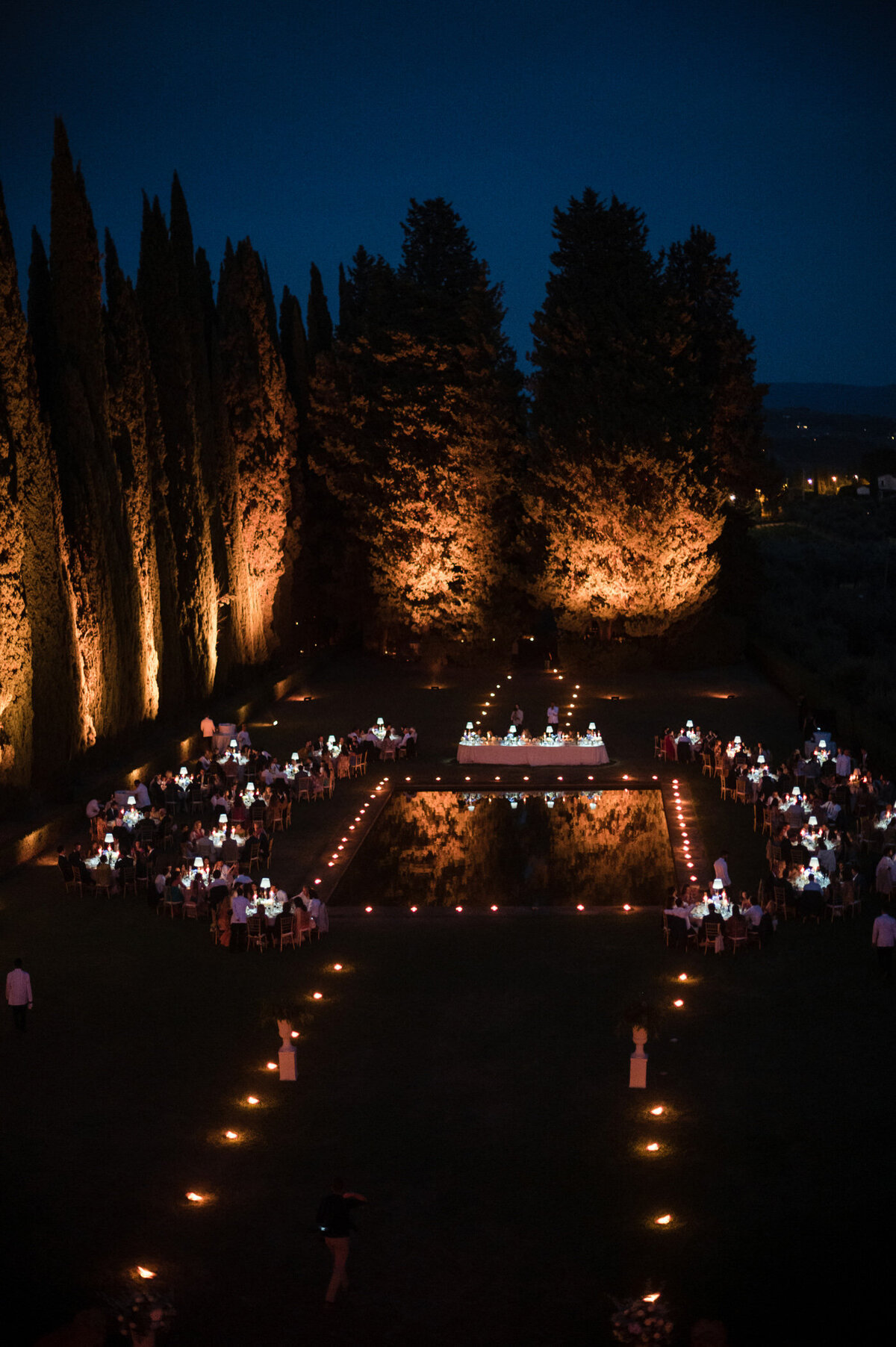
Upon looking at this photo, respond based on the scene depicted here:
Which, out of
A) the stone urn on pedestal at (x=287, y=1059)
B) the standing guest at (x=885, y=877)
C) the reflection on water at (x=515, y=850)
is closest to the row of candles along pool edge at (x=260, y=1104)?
the stone urn on pedestal at (x=287, y=1059)

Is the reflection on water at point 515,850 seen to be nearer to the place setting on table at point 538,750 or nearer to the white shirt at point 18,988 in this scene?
the place setting on table at point 538,750

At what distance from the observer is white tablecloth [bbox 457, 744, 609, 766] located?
28.5 metres

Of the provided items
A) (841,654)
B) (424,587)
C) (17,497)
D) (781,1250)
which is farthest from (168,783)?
(841,654)

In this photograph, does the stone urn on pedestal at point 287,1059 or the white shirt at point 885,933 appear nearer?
the stone urn on pedestal at point 287,1059

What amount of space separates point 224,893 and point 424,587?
24.8 m

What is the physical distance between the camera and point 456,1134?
37.3 ft

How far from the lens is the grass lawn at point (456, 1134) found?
29.3ft

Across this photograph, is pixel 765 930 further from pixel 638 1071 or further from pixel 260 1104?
pixel 260 1104

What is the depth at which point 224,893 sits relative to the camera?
1767 cm

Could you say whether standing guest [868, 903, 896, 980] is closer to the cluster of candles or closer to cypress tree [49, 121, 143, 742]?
the cluster of candles

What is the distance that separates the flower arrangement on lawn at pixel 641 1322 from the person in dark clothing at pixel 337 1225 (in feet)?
6.23

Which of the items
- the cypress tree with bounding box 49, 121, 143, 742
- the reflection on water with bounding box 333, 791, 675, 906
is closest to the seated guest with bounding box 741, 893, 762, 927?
the reflection on water with bounding box 333, 791, 675, 906

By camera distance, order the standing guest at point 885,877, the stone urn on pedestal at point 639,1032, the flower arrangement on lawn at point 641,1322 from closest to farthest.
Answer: the flower arrangement on lawn at point 641,1322 < the stone urn on pedestal at point 639,1032 < the standing guest at point 885,877

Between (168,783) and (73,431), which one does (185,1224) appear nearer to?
(168,783)
